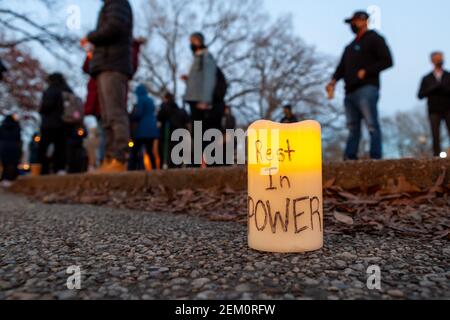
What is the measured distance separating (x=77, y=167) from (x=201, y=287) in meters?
5.93

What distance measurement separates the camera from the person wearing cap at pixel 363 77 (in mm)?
3592

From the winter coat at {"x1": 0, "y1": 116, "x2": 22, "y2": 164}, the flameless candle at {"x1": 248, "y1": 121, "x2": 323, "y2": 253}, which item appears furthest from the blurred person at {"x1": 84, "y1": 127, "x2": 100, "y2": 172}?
the flameless candle at {"x1": 248, "y1": 121, "x2": 323, "y2": 253}

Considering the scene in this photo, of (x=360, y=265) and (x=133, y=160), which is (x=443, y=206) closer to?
(x=360, y=265)

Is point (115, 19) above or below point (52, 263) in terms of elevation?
above

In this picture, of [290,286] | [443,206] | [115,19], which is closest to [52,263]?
[290,286]

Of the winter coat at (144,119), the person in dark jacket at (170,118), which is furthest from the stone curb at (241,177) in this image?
the person in dark jacket at (170,118)

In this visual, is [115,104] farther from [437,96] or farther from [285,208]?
[437,96]

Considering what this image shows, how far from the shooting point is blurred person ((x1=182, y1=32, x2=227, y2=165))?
13.6ft

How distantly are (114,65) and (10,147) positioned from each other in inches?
166

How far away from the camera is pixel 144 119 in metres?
5.52

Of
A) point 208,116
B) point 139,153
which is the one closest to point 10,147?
point 139,153

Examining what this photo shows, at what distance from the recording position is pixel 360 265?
42.2 inches

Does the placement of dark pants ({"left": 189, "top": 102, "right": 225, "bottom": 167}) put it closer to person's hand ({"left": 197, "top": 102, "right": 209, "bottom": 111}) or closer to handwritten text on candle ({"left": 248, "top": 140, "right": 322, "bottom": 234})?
person's hand ({"left": 197, "top": 102, "right": 209, "bottom": 111})
